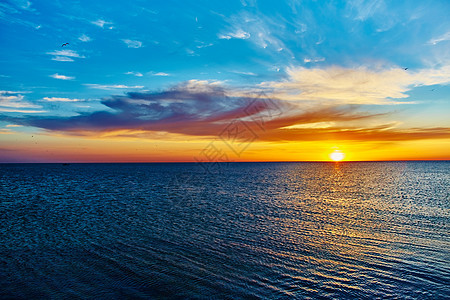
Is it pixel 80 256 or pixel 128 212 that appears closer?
pixel 80 256

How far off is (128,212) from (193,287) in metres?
23.1

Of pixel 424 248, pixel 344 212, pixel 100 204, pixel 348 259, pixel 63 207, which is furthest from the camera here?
pixel 100 204

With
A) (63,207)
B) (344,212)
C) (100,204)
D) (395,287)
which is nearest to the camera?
(395,287)

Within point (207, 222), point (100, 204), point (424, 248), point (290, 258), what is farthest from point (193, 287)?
point (100, 204)

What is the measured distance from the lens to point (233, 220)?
28.9 m

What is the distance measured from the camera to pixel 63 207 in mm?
37781

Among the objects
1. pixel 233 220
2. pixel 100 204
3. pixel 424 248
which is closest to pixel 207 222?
pixel 233 220

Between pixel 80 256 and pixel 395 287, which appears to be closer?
pixel 395 287

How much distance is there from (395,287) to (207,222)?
18.0 meters

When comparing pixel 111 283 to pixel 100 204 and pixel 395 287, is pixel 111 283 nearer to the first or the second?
pixel 395 287

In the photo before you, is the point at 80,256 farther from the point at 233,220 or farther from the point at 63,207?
the point at 63,207

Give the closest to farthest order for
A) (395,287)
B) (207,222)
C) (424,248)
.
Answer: (395,287)
(424,248)
(207,222)

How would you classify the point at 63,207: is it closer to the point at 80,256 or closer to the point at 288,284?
the point at 80,256

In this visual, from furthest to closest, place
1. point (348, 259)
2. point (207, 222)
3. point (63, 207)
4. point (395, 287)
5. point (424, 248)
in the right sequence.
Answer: point (63, 207), point (207, 222), point (424, 248), point (348, 259), point (395, 287)
